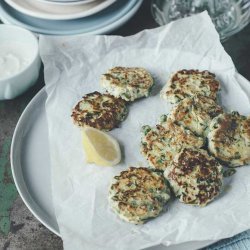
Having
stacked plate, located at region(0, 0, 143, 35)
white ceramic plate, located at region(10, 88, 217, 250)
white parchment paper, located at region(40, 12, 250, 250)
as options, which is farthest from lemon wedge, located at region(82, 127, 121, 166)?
stacked plate, located at region(0, 0, 143, 35)

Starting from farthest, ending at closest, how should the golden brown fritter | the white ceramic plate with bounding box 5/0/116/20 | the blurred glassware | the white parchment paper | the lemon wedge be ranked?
1. the blurred glassware
2. the white ceramic plate with bounding box 5/0/116/20
3. the golden brown fritter
4. the lemon wedge
5. the white parchment paper

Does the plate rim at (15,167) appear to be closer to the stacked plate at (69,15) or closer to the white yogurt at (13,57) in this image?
the white yogurt at (13,57)

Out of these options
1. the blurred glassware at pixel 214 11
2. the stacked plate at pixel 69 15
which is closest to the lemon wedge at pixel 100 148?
the stacked plate at pixel 69 15

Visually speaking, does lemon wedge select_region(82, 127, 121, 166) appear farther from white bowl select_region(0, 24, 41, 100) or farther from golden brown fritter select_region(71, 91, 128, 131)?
white bowl select_region(0, 24, 41, 100)

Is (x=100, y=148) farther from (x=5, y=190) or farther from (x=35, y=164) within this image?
(x=5, y=190)

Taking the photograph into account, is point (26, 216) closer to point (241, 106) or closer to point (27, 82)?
point (27, 82)
